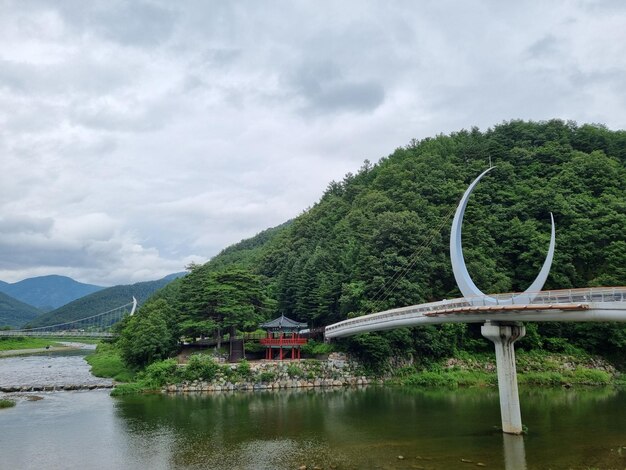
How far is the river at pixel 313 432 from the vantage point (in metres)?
15.5

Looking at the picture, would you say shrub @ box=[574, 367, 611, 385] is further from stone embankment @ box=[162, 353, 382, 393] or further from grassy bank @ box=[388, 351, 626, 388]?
stone embankment @ box=[162, 353, 382, 393]

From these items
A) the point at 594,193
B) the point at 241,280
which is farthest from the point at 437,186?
the point at 241,280

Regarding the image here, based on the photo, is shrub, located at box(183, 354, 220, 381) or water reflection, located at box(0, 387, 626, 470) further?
shrub, located at box(183, 354, 220, 381)

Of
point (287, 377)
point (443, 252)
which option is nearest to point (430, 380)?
point (287, 377)

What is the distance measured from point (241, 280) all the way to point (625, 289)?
1153 inches

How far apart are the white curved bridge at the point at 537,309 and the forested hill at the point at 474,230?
12.5 m

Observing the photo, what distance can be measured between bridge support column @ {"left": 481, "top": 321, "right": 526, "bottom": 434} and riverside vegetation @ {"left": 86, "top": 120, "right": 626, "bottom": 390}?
15316mm

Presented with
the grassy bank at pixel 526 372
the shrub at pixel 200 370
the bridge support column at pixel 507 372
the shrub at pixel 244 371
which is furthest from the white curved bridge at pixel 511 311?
the shrub at pixel 200 370

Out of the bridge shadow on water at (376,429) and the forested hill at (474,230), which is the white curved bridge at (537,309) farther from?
the forested hill at (474,230)

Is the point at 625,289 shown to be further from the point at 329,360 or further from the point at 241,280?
the point at 241,280

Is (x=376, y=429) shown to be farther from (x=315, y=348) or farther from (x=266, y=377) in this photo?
(x=315, y=348)

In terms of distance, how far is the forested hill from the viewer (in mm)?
37875

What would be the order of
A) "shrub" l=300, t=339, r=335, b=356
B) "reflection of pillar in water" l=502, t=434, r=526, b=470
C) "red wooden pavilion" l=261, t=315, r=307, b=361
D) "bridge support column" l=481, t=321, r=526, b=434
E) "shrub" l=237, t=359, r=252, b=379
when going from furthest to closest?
"red wooden pavilion" l=261, t=315, r=307, b=361 < "shrub" l=300, t=339, r=335, b=356 < "shrub" l=237, t=359, r=252, b=379 < "bridge support column" l=481, t=321, r=526, b=434 < "reflection of pillar in water" l=502, t=434, r=526, b=470

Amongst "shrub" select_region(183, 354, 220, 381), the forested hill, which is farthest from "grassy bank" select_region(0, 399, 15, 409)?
the forested hill
